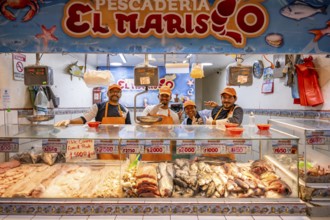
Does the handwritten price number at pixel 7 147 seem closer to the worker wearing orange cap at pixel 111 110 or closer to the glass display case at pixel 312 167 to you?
the worker wearing orange cap at pixel 111 110

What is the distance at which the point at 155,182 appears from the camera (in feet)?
7.81

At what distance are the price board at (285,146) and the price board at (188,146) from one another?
689 mm

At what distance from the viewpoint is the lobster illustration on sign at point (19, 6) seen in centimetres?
324

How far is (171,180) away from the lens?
2.45 metres

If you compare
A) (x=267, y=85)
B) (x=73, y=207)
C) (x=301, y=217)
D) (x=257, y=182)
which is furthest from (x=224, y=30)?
(x=267, y=85)

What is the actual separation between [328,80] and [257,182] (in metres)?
2.60

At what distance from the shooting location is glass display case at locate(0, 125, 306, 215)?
2174 mm

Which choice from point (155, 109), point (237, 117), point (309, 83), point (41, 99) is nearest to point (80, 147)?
point (155, 109)

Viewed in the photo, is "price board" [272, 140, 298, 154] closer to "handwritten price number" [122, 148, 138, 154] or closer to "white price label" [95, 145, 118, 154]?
"handwritten price number" [122, 148, 138, 154]

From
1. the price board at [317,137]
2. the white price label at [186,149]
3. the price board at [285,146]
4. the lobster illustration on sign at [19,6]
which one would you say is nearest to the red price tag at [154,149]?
the white price label at [186,149]

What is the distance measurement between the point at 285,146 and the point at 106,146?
62.0 inches

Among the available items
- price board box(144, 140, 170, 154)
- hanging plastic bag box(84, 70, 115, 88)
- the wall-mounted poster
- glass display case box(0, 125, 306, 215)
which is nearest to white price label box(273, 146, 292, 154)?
glass display case box(0, 125, 306, 215)

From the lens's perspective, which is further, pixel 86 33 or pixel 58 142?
pixel 86 33

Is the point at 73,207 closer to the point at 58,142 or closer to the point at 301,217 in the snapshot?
the point at 58,142
